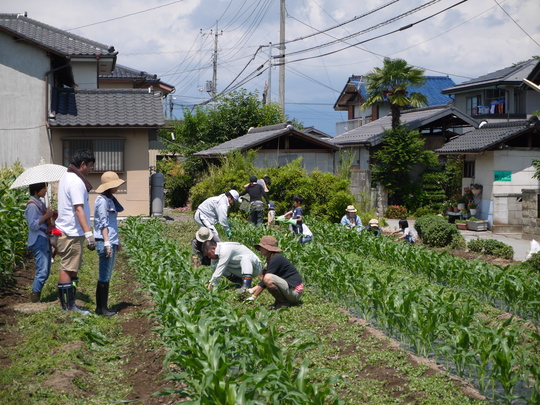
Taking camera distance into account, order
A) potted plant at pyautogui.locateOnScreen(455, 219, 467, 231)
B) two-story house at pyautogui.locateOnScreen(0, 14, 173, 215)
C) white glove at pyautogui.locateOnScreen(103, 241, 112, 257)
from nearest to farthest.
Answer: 1. white glove at pyautogui.locateOnScreen(103, 241, 112, 257)
2. two-story house at pyautogui.locateOnScreen(0, 14, 173, 215)
3. potted plant at pyautogui.locateOnScreen(455, 219, 467, 231)

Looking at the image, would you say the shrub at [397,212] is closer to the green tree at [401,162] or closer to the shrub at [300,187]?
the green tree at [401,162]

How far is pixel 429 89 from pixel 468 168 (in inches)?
879

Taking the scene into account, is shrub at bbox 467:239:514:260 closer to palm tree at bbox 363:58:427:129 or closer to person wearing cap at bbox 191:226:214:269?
person wearing cap at bbox 191:226:214:269

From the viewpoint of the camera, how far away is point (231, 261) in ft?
27.1

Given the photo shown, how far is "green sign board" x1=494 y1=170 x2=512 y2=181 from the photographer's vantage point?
63.2ft

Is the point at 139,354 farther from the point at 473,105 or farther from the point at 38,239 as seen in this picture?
the point at 473,105

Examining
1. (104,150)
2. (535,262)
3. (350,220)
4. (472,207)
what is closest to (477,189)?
(472,207)

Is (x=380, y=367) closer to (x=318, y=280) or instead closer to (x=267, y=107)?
(x=318, y=280)

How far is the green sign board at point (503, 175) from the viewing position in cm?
1927

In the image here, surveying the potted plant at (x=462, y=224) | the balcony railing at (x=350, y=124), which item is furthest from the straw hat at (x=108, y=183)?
the balcony railing at (x=350, y=124)

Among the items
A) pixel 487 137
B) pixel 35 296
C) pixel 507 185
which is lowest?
pixel 35 296

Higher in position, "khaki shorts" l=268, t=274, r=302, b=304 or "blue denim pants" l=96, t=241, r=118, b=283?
"blue denim pants" l=96, t=241, r=118, b=283

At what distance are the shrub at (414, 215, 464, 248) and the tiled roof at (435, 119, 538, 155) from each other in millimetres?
4795

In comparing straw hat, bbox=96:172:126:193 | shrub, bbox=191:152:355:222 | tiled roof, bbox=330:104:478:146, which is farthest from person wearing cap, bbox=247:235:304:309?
tiled roof, bbox=330:104:478:146
